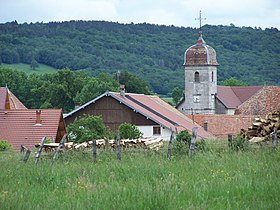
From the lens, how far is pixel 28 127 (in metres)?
51.1

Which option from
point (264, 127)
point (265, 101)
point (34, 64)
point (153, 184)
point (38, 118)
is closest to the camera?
point (153, 184)

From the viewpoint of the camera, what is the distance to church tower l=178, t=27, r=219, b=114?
114 m

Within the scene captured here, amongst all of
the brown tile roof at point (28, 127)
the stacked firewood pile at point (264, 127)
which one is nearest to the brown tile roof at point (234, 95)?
the brown tile roof at point (28, 127)

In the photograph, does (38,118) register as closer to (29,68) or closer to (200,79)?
(200,79)

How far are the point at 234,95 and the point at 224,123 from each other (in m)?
45.8

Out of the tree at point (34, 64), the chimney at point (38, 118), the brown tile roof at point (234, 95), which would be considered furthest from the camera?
the tree at point (34, 64)

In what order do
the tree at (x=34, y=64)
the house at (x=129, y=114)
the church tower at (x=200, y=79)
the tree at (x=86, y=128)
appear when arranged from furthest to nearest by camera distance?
the tree at (x=34, y=64), the church tower at (x=200, y=79), the house at (x=129, y=114), the tree at (x=86, y=128)

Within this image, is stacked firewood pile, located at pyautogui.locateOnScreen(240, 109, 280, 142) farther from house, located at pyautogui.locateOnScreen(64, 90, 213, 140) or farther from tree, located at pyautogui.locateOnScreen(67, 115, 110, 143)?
house, located at pyautogui.locateOnScreen(64, 90, 213, 140)

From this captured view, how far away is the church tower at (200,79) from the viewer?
114m

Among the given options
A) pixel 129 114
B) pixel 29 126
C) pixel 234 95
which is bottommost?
pixel 29 126

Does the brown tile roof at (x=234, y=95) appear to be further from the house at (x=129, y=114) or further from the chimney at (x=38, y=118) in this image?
the chimney at (x=38, y=118)

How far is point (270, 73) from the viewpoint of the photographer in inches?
7303

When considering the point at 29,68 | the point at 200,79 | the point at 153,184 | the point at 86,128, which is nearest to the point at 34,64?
the point at 29,68

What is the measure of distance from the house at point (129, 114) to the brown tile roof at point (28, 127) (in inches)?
456
